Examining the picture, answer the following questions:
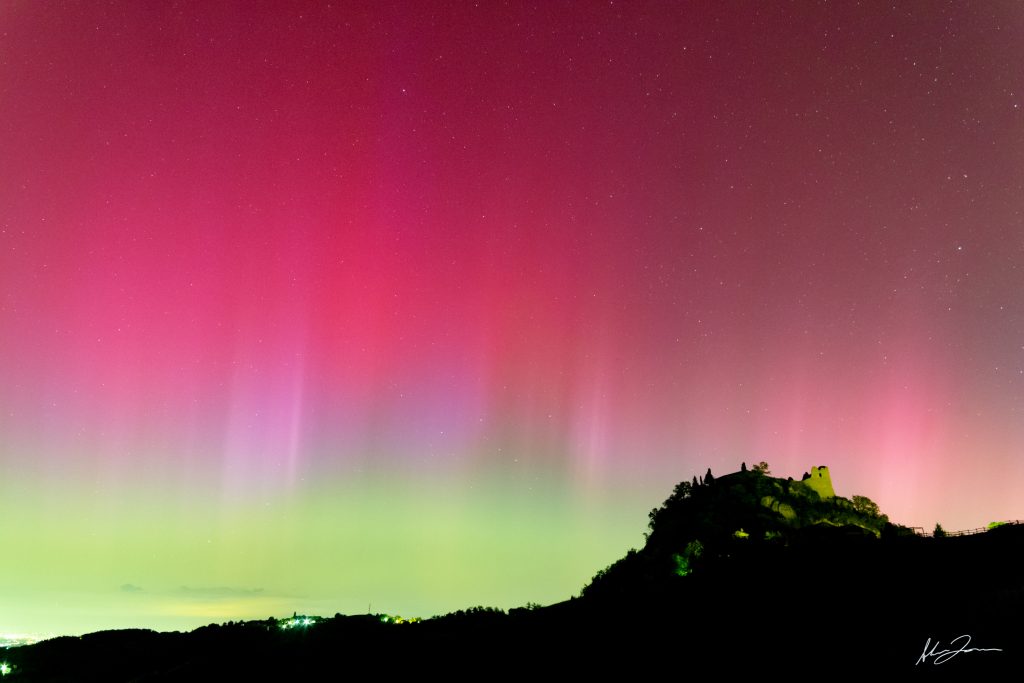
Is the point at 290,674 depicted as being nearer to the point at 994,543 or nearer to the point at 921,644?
the point at 921,644

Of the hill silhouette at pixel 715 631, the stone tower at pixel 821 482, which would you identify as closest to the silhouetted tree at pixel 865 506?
the stone tower at pixel 821 482

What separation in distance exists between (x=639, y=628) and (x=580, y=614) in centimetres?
794

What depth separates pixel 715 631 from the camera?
29.7 meters

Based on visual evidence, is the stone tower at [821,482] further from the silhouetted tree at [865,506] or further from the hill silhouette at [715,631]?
the hill silhouette at [715,631]

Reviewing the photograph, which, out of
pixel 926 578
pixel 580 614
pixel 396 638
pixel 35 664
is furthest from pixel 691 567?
pixel 35 664

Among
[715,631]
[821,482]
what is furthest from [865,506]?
[715,631]
